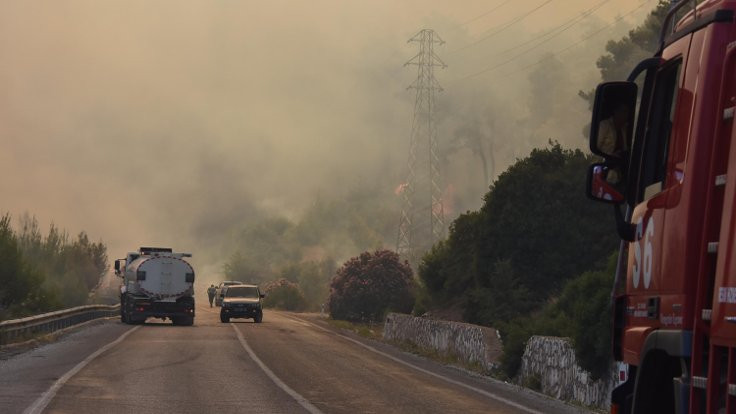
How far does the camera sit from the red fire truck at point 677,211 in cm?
586

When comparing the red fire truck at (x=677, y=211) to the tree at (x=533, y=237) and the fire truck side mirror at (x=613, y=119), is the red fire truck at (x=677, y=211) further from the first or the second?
the tree at (x=533, y=237)

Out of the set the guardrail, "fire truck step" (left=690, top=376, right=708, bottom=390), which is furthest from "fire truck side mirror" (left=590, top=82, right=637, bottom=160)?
the guardrail

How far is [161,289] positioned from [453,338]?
66.8ft

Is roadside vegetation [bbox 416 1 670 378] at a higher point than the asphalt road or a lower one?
higher

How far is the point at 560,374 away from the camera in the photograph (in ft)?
63.0

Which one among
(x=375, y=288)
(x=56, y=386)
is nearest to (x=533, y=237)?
(x=56, y=386)

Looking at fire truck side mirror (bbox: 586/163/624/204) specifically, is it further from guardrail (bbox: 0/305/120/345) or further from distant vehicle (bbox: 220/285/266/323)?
distant vehicle (bbox: 220/285/266/323)

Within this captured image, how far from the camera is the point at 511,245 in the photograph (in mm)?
36969

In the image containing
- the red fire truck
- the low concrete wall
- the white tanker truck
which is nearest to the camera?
the red fire truck

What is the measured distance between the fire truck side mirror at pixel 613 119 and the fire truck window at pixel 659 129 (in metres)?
0.16

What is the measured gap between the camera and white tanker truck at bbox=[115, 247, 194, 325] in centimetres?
4597

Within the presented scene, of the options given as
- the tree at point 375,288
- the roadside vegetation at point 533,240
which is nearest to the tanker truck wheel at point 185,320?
the roadside vegetation at point 533,240

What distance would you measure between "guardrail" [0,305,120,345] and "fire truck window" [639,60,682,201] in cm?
2456

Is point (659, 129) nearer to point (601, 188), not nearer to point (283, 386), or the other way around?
point (601, 188)
